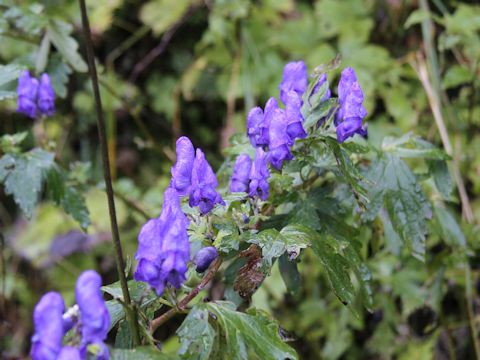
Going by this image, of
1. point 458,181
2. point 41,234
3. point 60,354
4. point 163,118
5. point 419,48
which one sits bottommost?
point 41,234

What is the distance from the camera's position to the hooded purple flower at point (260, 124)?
47.5 inches

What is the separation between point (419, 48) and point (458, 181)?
2.94ft

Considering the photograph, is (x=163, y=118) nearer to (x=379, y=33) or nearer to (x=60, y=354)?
(x=379, y=33)

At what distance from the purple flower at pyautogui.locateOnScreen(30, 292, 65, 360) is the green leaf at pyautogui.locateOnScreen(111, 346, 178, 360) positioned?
3.2 inches

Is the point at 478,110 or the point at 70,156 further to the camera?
the point at 70,156

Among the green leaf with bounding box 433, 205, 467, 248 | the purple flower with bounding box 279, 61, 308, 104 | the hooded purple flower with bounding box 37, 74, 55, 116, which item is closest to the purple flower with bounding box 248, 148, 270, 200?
the purple flower with bounding box 279, 61, 308, 104

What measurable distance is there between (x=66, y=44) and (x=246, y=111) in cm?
124

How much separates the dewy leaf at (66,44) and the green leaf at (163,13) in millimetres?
1280

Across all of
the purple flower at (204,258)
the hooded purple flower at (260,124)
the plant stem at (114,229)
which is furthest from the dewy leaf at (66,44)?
the purple flower at (204,258)

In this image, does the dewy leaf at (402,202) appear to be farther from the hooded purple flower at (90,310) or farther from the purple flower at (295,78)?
the hooded purple flower at (90,310)

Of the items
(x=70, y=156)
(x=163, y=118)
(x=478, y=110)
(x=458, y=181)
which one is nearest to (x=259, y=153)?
(x=458, y=181)

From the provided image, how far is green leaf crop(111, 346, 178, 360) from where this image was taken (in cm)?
88

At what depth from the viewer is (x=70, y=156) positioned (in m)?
3.73

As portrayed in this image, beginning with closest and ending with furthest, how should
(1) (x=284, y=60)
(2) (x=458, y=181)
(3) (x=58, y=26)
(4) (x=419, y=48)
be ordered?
(3) (x=58, y=26) < (2) (x=458, y=181) < (4) (x=419, y=48) < (1) (x=284, y=60)
